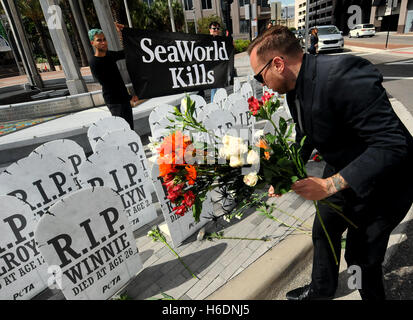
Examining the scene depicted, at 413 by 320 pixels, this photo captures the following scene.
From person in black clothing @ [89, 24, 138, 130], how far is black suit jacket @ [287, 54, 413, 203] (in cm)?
342

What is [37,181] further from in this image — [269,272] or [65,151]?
[269,272]

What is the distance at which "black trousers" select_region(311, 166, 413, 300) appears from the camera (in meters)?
1.36

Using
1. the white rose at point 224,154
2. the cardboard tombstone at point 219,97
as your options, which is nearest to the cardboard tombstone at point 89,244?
the white rose at point 224,154

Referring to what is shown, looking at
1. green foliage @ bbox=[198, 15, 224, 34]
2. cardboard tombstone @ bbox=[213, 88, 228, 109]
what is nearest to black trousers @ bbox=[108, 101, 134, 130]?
cardboard tombstone @ bbox=[213, 88, 228, 109]

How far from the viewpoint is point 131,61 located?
3967 mm

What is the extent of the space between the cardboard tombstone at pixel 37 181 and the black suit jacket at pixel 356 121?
8.13 feet

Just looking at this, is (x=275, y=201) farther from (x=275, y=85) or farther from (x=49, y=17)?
(x=49, y=17)

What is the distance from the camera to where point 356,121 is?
1102mm

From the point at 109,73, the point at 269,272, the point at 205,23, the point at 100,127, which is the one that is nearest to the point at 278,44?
the point at 269,272

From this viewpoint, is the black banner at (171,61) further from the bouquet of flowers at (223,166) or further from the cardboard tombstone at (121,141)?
the bouquet of flowers at (223,166)

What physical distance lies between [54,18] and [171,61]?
6.95 metres

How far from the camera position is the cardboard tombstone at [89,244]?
160cm

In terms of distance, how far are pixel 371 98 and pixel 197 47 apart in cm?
420

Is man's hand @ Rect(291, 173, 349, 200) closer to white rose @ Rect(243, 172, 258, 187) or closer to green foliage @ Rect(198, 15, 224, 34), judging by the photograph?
white rose @ Rect(243, 172, 258, 187)
